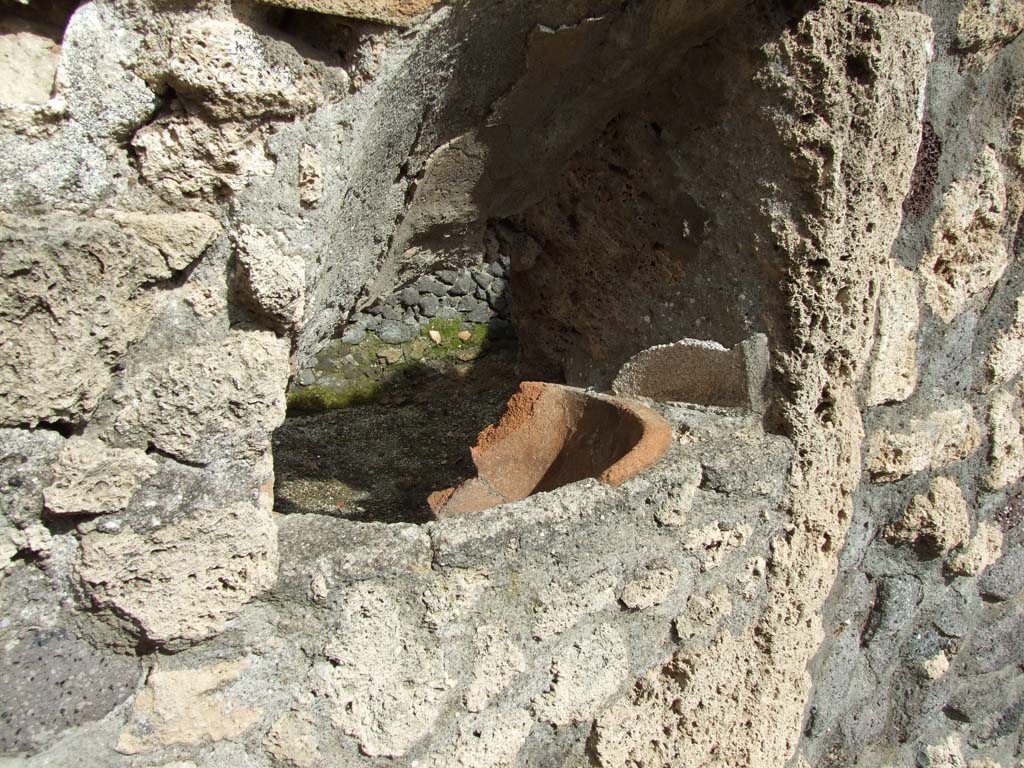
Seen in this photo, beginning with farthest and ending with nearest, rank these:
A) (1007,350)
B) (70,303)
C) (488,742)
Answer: (1007,350)
(488,742)
(70,303)

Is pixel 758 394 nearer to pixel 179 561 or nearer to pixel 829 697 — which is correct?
pixel 829 697

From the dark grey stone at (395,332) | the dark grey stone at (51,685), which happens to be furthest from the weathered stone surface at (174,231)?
the dark grey stone at (395,332)

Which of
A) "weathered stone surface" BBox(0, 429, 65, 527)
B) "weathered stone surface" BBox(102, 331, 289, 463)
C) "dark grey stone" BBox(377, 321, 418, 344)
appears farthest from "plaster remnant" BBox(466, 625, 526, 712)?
"dark grey stone" BBox(377, 321, 418, 344)

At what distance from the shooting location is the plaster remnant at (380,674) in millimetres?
978

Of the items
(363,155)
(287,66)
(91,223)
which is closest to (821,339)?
(363,155)

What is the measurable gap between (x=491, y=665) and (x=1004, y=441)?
130cm

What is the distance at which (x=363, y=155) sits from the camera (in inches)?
42.5

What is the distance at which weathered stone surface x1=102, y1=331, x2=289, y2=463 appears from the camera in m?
0.84

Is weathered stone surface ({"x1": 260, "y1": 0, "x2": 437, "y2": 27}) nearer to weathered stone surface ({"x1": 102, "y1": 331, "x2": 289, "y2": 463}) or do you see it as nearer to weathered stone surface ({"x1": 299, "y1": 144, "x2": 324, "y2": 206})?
weathered stone surface ({"x1": 299, "y1": 144, "x2": 324, "y2": 206})

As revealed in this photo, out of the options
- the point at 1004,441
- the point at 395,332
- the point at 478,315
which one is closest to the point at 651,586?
the point at 1004,441

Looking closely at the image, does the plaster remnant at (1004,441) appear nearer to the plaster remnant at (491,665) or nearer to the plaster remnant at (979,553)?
the plaster remnant at (979,553)

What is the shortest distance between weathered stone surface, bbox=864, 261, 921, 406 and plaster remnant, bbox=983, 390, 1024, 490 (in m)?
0.32

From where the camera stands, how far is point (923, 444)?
1.57 m

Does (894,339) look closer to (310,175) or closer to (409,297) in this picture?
(310,175)
